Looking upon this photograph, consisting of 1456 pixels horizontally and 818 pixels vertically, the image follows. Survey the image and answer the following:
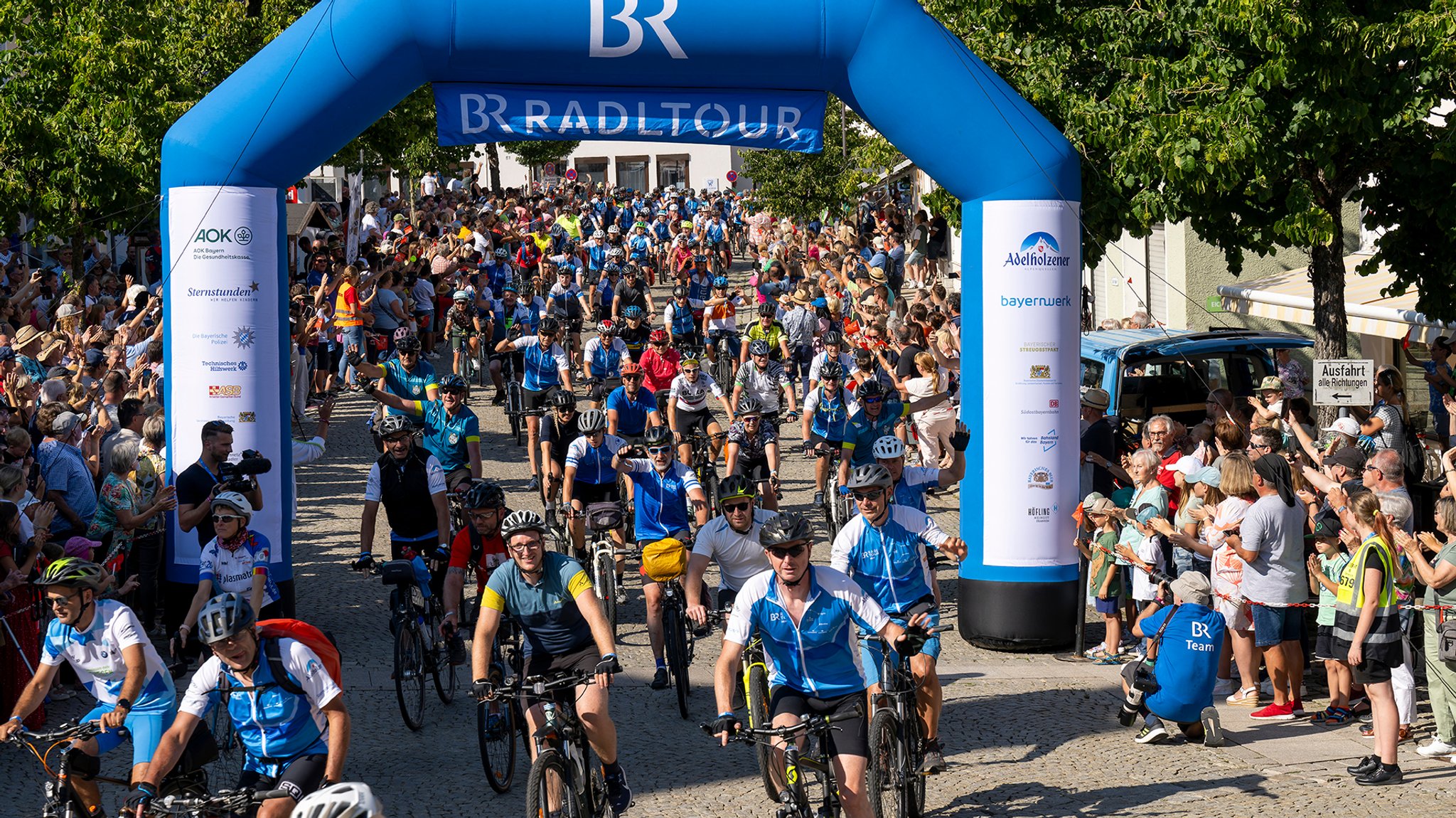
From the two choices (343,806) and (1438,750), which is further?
(1438,750)

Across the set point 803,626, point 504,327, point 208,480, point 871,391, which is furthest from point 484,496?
point 504,327

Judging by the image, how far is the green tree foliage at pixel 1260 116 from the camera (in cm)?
1398

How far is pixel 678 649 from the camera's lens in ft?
34.9

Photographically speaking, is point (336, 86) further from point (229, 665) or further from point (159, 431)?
point (229, 665)

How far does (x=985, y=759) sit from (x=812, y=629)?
2.58 metres

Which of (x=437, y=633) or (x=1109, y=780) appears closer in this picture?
(x=1109, y=780)

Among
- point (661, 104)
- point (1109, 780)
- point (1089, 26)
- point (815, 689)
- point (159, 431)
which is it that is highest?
point (1089, 26)

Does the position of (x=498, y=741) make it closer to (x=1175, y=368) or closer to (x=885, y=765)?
(x=885, y=765)

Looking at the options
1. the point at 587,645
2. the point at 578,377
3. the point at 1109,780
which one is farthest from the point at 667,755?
the point at 578,377

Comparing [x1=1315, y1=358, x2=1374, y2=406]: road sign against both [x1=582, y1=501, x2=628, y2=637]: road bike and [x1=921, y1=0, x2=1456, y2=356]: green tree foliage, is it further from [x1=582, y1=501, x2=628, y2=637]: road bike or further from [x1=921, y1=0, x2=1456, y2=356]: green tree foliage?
[x1=582, y1=501, x2=628, y2=637]: road bike

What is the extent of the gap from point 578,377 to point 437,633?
14355 millimetres

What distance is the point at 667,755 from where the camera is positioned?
9.97 m

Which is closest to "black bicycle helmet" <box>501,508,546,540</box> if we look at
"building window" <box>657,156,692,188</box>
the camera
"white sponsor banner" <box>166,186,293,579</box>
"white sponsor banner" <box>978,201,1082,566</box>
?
the camera

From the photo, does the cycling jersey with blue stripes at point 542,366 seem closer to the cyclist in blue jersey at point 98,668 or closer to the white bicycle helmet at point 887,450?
the white bicycle helmet at point 887,450
